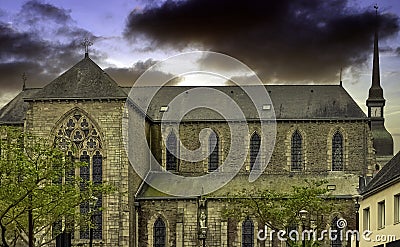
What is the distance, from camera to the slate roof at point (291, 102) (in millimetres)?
84562

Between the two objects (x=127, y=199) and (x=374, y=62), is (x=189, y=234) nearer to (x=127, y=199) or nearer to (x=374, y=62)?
(x=127, y=199)

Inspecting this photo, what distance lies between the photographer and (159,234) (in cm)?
7750

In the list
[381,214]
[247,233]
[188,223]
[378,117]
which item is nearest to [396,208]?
[381,214]

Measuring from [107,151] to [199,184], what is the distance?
953 cm

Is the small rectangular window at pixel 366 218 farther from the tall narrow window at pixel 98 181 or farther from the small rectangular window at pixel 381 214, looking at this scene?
the tall narrow window at pixel 98 181

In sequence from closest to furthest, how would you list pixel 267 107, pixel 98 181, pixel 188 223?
pixel 98 181
pixel 188 223
pixel 267 107

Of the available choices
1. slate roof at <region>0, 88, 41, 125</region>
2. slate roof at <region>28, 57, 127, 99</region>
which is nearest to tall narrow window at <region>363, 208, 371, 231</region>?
slate roof at <region>28, 57, 127, 99</region>

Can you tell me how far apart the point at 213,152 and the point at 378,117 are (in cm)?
2763

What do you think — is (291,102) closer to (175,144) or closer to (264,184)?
(264,184)

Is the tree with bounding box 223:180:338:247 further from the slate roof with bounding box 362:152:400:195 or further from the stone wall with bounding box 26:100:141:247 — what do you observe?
the stone wall with bounding box 26:100:141:247

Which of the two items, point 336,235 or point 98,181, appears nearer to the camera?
point 98,181

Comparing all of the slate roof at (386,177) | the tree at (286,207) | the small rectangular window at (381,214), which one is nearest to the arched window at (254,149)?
the tree at (286,207)

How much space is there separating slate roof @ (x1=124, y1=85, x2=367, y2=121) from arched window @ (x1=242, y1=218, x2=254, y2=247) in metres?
11.3

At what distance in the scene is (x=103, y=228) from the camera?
245 ft
